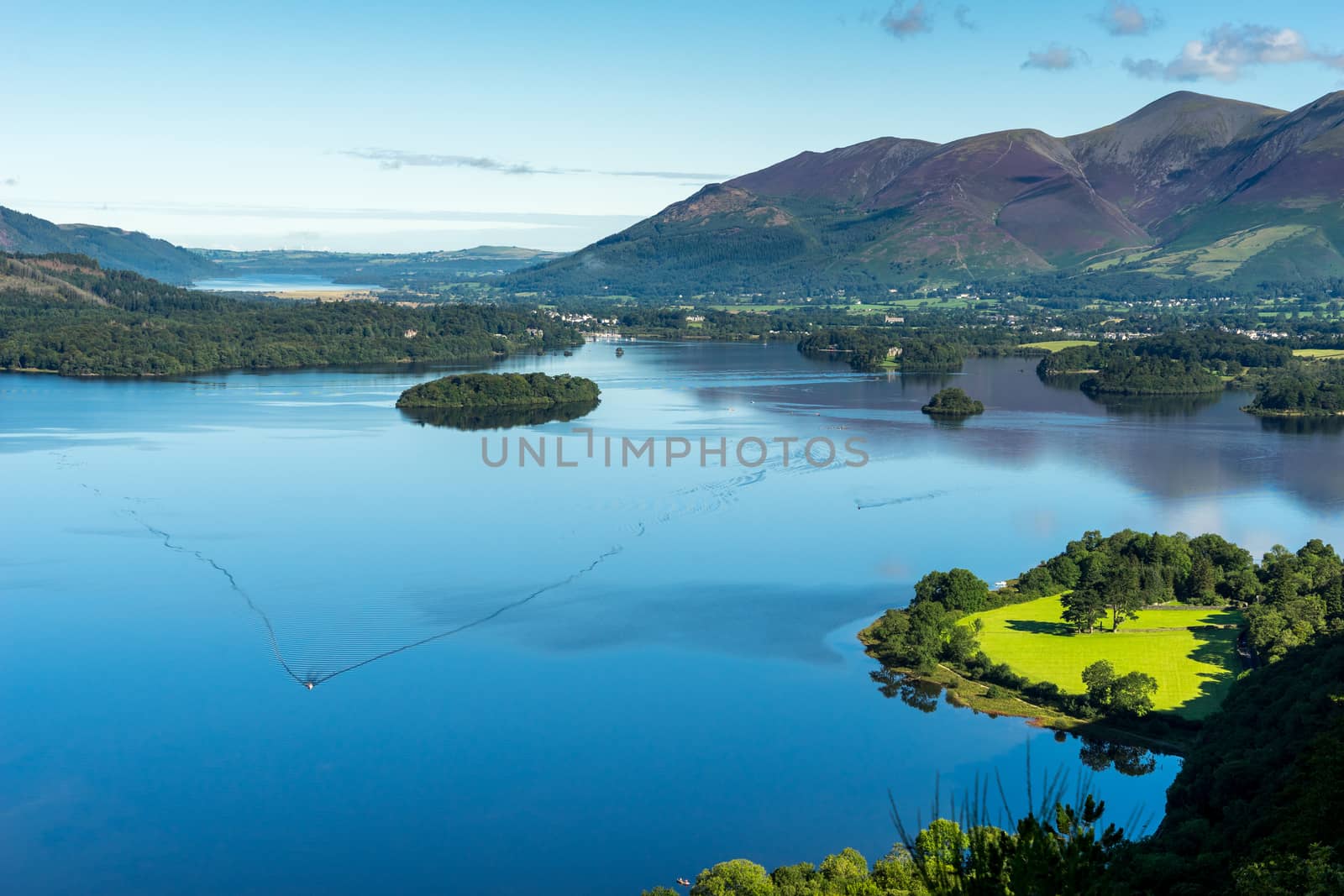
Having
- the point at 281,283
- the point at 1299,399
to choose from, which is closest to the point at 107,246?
the point at 281,283

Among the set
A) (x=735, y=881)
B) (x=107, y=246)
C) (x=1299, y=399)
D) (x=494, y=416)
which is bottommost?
(x=735, y=881)

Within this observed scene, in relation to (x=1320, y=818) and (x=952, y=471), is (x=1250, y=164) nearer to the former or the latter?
(x=952, y=471)

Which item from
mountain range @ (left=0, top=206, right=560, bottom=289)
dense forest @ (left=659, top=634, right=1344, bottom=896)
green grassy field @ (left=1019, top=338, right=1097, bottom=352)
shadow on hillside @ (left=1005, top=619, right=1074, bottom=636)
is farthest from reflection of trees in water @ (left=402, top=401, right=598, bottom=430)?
mountain range @ (left=0, top=206, right=560, bottom=289)

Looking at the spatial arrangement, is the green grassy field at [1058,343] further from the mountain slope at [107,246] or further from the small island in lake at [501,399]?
the mountain slope at [107,246]

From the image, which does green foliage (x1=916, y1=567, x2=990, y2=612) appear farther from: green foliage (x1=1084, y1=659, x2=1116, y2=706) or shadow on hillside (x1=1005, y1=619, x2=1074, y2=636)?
green foliage (x1=1084, y1=659, x2=1116, y2=706)

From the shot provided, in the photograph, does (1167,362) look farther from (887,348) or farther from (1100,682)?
(1100,682)

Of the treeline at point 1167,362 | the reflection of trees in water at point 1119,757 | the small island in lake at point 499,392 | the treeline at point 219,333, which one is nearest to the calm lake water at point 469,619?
the reflection of trees in water at point 1119,757
